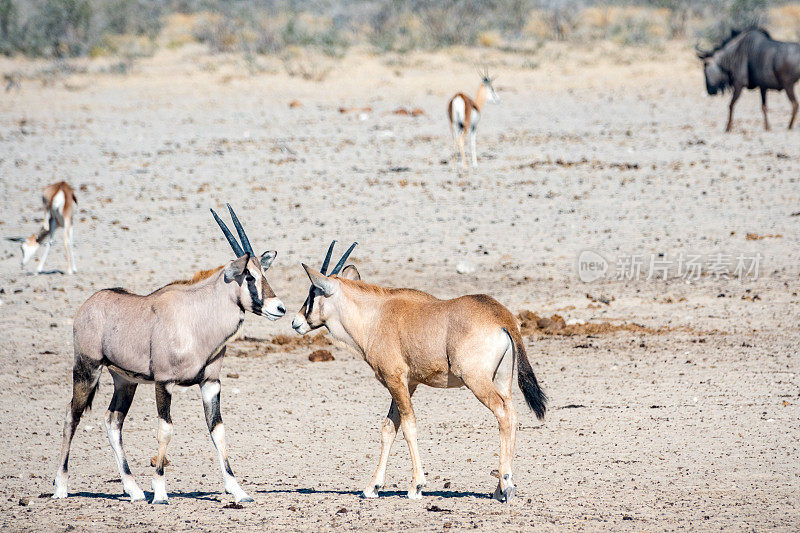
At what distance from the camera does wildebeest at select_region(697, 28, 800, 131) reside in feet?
71.9

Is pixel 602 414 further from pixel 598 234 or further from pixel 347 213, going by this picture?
pixel 347 213

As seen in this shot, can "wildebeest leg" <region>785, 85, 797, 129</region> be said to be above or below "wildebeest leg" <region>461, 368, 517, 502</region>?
above

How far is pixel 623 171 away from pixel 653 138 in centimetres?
307

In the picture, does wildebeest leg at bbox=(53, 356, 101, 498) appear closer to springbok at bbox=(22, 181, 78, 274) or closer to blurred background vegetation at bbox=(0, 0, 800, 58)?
springbok at bbox=(22, 181, 78, 274)

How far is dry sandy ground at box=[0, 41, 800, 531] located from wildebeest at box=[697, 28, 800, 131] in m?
0.74

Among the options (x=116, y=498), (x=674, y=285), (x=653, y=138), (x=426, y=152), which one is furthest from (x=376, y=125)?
(x=116, y=498)

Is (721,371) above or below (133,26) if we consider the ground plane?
below

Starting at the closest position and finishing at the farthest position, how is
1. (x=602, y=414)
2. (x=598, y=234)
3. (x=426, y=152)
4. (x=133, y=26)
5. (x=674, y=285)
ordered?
(x=602, y=414)
(x=674, y=285)
(x=598, y=234)
(x=426, y=152)
(x=133, y=26)

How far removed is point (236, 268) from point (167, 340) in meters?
0.62

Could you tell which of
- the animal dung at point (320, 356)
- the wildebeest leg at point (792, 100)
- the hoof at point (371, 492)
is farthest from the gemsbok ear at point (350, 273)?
the wildebeest leg at point (792, 100)

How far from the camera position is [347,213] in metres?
15.9

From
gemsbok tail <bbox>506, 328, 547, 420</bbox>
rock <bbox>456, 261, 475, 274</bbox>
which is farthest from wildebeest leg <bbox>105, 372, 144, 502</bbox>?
rock <bbox>456, 261, 475, 274</bbox>

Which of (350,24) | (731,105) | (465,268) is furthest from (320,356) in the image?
(350,24)

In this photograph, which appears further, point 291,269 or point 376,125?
point 376,125
